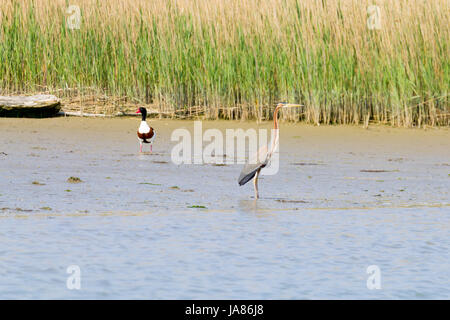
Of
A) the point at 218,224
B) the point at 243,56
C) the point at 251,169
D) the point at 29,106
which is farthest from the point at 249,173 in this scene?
the point at 29,106

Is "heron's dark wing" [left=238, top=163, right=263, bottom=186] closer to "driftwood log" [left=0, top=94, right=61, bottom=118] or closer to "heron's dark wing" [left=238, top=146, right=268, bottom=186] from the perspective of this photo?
"heron's dark wing" [left=238, top=146, right=268, bottom=186]

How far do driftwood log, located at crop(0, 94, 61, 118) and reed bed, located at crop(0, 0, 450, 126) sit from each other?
578 mm

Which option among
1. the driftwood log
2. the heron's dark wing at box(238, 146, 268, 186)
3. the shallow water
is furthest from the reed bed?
the heron's dark wing at box(238, 146, 268, 186)

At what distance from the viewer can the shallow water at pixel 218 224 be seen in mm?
5641

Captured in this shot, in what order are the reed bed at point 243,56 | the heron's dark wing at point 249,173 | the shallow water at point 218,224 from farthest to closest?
1. the reed bed at point 243,56
2. the heron's dark wing at point 249,173
3. the shallow water at point 218,224

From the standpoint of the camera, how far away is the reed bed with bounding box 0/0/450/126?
42.5ft

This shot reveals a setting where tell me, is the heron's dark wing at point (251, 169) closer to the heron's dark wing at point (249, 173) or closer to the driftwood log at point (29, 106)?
the heron's dark wing at point (249, 173)

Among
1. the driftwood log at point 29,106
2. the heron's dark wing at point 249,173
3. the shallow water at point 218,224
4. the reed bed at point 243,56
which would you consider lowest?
the shallow water at point 218,224

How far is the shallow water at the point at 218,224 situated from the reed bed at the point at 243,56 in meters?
1.87

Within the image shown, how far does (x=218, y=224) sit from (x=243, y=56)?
641 cm

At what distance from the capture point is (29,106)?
13.0m

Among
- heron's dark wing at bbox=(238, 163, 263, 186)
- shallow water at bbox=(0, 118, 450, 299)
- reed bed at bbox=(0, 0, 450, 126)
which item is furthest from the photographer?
reed bed at bbox=(0, 0, 450, 126)

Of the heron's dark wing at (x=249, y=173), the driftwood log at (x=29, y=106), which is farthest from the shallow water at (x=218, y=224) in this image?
the driftwood log at (x=29, y=106)

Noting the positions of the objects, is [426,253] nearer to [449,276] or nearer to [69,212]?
[449,276]
